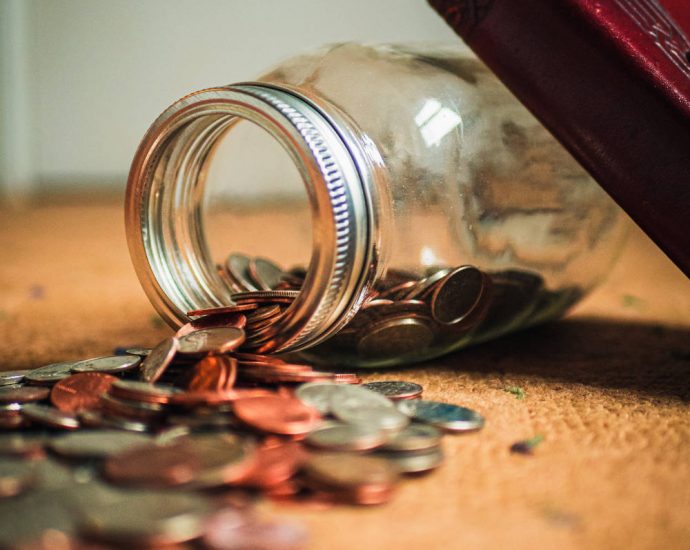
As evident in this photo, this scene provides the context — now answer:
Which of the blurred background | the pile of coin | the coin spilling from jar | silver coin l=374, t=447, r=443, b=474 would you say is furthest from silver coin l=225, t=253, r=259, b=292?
the blurred background

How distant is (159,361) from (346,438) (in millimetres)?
210

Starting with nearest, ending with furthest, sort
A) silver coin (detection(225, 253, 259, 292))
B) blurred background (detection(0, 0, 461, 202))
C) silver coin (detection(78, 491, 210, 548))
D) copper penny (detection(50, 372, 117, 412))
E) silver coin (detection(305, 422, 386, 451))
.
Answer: silver coin (detection(78, 491, 210, 548)), silver coin (detection(305, 422, 386, 451)), copper penny (detection(50, 372, 117, 412)), silver coin (detection(225, 253, 259, 292)), blurred background (detection(0, 0, 461, 202))

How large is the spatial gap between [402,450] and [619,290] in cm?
95

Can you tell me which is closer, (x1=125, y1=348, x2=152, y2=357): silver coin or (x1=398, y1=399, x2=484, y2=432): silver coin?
(x1=398, y1=399, x2=484, y2=432): silver coin

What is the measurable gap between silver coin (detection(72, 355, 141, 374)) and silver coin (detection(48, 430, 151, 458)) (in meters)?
0.14

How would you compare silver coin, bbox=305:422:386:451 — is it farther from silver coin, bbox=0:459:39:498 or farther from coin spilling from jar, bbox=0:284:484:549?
silver coin, bbox=0:459:39:498

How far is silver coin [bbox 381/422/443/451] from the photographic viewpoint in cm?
55

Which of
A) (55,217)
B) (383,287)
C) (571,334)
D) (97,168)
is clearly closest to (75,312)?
(383,287)

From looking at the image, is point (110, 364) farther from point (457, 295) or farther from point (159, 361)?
point (457, 295)

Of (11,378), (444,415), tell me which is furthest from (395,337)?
(11,378)

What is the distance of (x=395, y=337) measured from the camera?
77 centimetres

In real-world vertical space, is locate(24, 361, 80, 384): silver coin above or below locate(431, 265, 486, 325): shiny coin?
below

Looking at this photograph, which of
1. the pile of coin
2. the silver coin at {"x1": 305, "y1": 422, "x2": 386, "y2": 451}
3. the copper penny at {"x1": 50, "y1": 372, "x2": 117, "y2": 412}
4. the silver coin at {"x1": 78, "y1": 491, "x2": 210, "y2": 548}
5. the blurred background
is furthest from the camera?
the blurred background

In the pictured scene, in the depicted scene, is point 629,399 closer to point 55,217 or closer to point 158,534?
point 158,534
